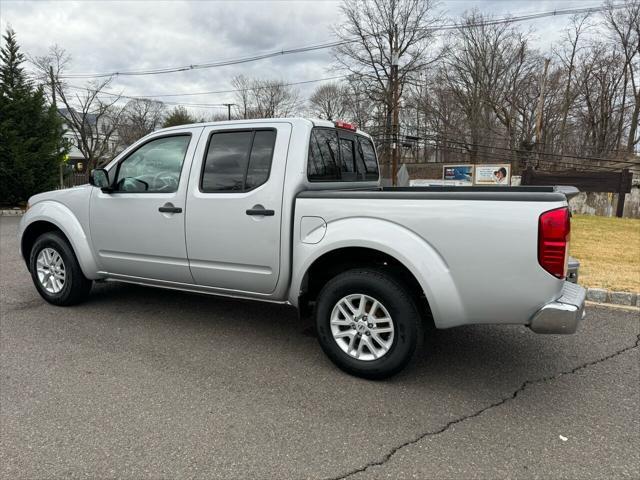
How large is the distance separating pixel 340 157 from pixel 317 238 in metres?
1.14

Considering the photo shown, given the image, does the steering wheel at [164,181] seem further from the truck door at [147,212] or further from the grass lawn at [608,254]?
the grass lawn at [608,254]

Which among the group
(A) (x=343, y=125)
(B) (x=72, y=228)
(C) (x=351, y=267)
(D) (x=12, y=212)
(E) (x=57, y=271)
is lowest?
(D) (x=12, y=212)

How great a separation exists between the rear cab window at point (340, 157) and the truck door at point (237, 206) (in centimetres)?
27

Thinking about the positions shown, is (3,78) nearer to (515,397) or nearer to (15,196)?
(15,196)

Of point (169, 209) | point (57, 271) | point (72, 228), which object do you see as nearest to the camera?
point (169, 209)

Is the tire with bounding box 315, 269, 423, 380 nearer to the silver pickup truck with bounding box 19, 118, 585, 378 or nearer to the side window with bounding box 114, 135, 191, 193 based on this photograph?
the silver pickup truck with bounding box 19, 118, 585, 378

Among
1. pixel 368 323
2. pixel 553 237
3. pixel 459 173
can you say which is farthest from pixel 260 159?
pixel 459 173

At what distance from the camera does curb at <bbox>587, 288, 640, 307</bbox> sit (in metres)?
5.34

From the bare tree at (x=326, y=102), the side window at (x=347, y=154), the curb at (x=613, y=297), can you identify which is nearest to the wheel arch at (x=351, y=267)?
the side window at (x=347, y=154)

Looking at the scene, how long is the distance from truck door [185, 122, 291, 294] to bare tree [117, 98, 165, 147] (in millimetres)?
56358

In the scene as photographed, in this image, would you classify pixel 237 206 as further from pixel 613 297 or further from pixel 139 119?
pixel 139 119

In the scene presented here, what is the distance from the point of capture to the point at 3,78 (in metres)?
16.4

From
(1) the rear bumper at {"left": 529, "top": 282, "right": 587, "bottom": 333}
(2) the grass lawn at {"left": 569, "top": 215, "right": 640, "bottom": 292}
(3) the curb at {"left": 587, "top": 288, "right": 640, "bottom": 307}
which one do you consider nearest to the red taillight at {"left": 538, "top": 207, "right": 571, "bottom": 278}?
(1) the rear bumper at {"left": 529, "top": 282, "right": 587, "bottom": 333}

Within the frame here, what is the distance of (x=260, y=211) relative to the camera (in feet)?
11.9
